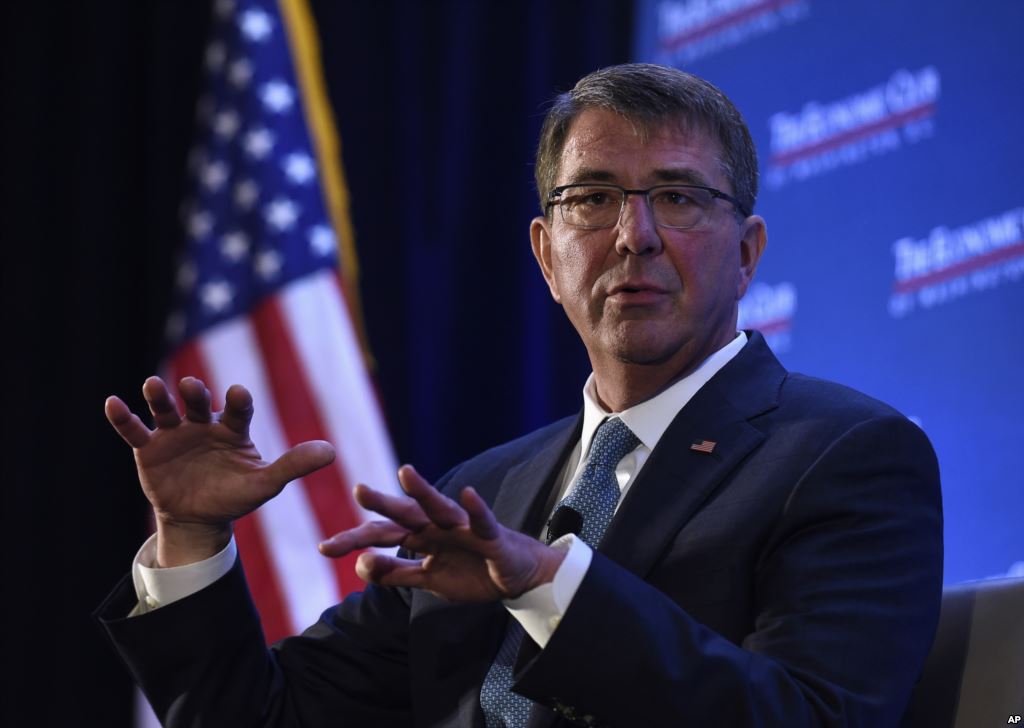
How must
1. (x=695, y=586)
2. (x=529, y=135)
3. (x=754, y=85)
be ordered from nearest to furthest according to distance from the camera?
(x=695, y=586) < (x=754, y=85) < (x=529, y=135)

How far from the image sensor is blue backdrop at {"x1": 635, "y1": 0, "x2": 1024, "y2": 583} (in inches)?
106

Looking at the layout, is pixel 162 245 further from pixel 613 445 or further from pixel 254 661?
pixel 613 445

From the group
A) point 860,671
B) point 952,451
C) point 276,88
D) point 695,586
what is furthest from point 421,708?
point 276,88

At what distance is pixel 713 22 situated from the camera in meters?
3.44

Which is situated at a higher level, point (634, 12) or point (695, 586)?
point (634, 12)

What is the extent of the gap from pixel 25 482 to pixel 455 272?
5.49ft

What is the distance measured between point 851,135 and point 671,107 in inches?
47.4

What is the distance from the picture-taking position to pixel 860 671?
56.6 inches

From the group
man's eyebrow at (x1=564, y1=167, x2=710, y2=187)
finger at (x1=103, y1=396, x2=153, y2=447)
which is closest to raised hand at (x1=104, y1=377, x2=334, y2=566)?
finger at (x1=103, y1=396, x2=153, y2=447)

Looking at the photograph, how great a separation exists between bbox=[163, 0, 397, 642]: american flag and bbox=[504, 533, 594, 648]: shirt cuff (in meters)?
2.33

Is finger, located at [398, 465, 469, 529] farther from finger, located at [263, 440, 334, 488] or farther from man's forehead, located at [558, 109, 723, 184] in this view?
man's forehead, located at [558, 109, 723, 184]

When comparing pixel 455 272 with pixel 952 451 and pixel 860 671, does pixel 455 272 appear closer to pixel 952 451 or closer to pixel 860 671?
pixel 952 451

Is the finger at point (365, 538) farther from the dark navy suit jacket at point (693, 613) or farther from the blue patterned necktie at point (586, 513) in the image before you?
the blue patterned necktie at point (586, 513)


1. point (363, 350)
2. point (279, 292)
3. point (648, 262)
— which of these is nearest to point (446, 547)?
point (648, 262)
